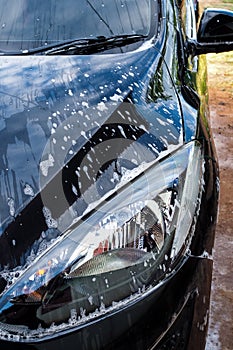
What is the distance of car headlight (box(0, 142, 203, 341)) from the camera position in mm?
1424

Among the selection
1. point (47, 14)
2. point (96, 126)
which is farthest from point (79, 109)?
point (47, 14)

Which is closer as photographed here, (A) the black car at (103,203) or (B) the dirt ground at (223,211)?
(A) the black car at (103,203)

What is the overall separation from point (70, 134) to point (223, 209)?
2111 mm

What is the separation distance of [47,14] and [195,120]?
886 millimetres

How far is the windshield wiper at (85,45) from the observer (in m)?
2.43

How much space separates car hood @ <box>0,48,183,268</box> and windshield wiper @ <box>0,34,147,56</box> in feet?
0.40

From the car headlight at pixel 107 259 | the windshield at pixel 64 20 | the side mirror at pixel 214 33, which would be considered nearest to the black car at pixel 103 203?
the car headlight at pixel 107 259

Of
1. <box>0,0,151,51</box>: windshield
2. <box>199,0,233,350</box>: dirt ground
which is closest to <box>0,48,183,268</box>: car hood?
<box>0,0,151,51</box>: windshield

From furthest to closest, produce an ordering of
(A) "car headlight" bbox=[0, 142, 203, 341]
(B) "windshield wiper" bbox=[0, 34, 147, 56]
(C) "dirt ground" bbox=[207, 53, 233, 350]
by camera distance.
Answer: (C) "dirt ground" bbox=[207, 53, 233, 350] → (B) "windshield wiper" bbox=[0, 34, 147, 56] → (A) "car headlight" bbox=[0, 142, 203, 341]

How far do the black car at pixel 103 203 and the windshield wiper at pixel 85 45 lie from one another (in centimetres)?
7

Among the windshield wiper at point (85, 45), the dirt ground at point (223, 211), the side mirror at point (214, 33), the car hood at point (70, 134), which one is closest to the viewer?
the car hood at point (70, 134)

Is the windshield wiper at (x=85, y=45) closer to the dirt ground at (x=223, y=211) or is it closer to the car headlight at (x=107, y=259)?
the car headlight at (x=107, y=259)

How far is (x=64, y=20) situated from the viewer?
256 centimetres

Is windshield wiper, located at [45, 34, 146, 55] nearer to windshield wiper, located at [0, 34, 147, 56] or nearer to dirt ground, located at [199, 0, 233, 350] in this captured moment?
windshield wiper, located at [0, 34, 147, 56]
